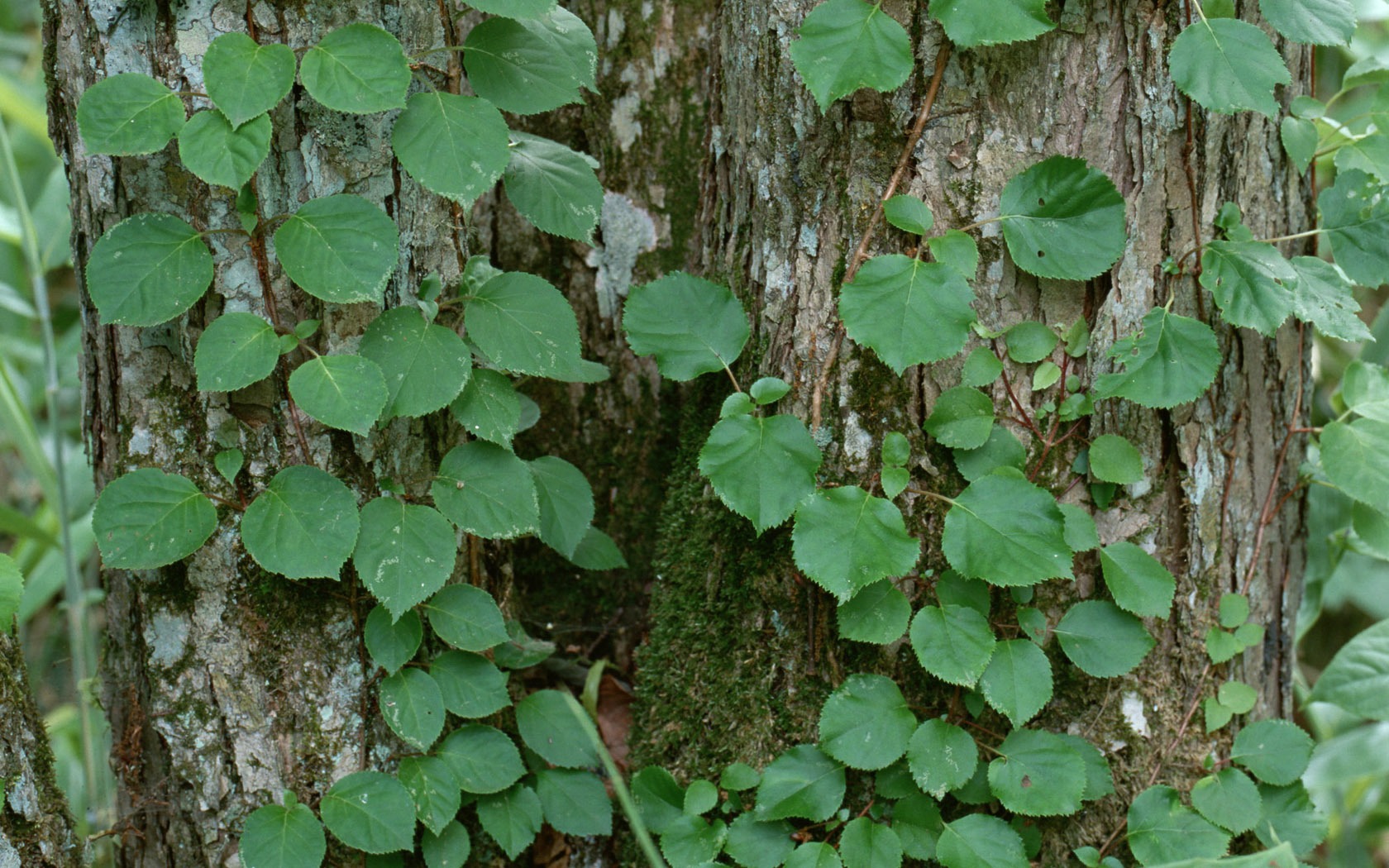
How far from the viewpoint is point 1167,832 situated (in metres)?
1.50

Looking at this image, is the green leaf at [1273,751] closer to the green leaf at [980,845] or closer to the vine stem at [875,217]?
the green leaf at [980,845]

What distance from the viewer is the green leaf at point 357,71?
1.28 meters

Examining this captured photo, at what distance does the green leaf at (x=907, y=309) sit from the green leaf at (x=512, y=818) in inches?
37.2

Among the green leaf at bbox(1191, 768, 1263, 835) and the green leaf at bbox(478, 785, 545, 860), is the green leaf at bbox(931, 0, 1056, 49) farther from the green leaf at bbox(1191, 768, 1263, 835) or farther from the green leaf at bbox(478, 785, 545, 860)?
the green leaf at bbox(478, 785, 545, 860)

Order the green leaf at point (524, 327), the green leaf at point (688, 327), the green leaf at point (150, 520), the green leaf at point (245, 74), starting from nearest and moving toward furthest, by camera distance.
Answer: the green leaf at point (245, 74), the green leaf at point (150, 520), the green leaf at point (524, 327), the green leaf at point (688, 327)

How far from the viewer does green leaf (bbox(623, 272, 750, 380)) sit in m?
1.57

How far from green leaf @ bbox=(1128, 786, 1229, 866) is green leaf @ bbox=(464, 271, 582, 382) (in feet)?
3.73

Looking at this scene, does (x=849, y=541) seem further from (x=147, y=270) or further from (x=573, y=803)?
(x=147, y=270)

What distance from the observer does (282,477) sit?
1.43 metres

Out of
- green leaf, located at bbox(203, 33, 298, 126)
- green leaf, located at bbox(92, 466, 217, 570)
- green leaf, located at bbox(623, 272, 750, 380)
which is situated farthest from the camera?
green leaf, located at bbox(623, 272, 750, 380)

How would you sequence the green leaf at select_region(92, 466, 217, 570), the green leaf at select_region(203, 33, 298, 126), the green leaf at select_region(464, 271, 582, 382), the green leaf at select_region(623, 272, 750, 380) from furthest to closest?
the green leaf at select_region(623, 272, 750, 380) < the green leaf at select_region(464, 271, 582, 382) < the green leaf at select_region(92, 466, 217, 570) < the green leaf at select_region(203, 33, 298, 126)

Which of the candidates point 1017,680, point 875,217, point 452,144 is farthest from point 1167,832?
point 452,144

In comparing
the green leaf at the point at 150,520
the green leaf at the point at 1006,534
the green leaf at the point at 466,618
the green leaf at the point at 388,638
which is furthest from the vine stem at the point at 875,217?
the green leaf at the point at 150,520

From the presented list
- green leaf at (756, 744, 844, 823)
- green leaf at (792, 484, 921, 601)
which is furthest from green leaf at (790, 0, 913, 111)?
green leaf at (756, 744, 844, 823)
